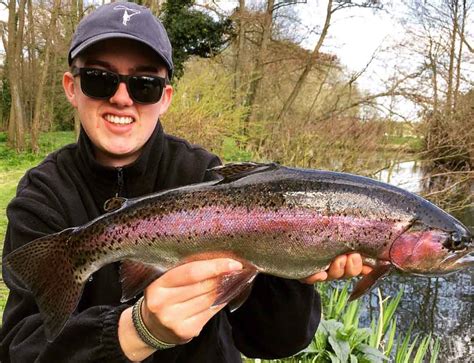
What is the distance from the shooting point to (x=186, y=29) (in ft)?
61.9

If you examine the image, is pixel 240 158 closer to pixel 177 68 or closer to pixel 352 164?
pixel 352 164

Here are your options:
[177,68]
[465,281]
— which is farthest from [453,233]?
[177,68]

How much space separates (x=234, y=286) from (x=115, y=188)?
88 cm

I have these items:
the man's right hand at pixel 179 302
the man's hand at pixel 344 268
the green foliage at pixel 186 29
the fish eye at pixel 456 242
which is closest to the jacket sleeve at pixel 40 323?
the man's right hand at pixel 179 302

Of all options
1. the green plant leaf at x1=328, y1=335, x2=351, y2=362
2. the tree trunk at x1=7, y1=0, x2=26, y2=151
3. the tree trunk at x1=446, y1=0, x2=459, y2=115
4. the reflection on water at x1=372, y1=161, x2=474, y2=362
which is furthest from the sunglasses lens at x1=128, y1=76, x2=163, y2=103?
the tree trunk at x1=7, y1=0, x2=26, y2=151

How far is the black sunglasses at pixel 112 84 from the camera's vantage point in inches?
85.3

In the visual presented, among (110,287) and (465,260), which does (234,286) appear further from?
(465,260)

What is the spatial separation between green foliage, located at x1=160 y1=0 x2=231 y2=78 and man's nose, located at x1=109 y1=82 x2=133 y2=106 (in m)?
16.5

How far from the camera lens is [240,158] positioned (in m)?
14.4

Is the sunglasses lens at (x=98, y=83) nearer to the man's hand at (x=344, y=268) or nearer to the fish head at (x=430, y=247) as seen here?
the man's hand at (x=344, y=268)

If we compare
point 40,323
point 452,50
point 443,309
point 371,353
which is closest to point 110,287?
point 40,323

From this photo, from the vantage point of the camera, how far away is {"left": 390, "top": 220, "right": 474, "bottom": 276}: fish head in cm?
192

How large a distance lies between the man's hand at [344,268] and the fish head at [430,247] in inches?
5.2

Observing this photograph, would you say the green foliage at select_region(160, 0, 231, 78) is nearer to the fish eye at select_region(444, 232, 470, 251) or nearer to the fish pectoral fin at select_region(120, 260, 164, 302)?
the fish pectoral fin at select_region(120, 260, 164, 302)
